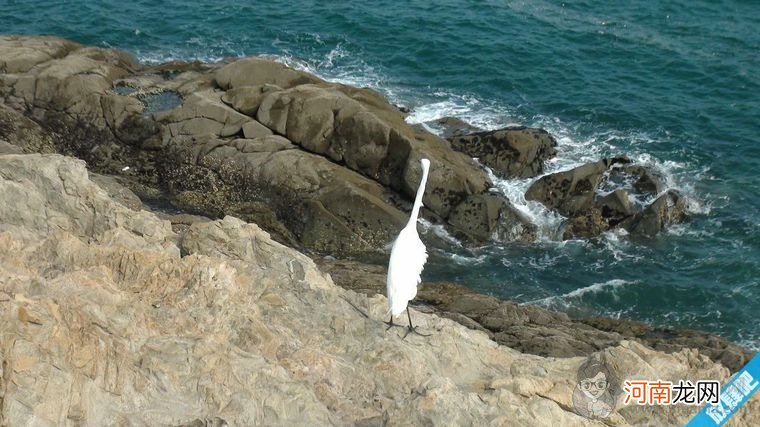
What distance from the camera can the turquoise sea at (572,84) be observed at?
25625mm

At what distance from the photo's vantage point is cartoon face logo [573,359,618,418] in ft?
37.8

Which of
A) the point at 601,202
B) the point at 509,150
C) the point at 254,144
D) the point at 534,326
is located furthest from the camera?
the point at 509,150

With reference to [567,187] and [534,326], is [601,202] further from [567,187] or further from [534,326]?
[534,326]

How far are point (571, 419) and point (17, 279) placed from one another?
781cm

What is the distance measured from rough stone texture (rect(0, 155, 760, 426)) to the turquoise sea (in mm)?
11545

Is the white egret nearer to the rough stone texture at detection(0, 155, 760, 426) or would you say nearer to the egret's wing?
the egret's wing

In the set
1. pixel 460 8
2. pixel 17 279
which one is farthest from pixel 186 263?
pixel 460 8

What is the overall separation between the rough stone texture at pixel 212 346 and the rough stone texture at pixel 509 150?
1592 cm

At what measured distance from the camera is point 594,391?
40.3 feet

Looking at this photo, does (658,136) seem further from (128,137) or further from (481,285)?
(128,137)

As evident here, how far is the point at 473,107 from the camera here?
36.0 m

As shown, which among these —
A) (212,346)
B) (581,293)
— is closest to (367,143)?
(581,293)

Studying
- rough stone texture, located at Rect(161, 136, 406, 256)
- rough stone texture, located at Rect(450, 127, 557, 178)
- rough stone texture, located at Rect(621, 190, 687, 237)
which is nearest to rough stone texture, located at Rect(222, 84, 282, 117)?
rough stone texture, located at Rect(161, 136, 406, 256)

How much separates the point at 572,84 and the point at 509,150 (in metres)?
9.70
